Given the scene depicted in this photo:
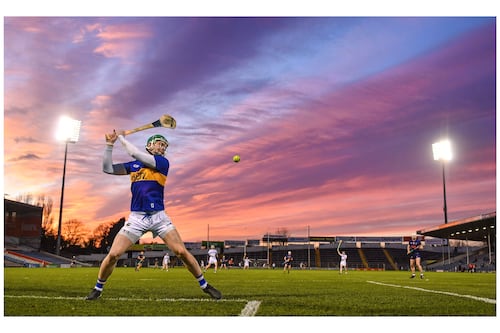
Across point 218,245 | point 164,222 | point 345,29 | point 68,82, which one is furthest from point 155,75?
point 218,245

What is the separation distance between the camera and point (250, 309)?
470cm

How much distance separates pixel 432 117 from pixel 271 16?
158 inches

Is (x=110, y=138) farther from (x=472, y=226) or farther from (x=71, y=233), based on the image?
(x=71, y=233)

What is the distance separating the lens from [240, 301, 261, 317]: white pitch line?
444 centimetres

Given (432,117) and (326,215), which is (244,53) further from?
(326,215)

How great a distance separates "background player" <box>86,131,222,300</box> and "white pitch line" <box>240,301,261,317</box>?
573mm

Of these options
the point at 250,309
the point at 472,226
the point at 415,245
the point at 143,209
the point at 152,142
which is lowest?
the point at 472,226

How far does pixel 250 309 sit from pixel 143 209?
1.50 meters

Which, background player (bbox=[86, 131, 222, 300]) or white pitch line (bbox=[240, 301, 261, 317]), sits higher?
background player (bbox=[86, 131, 222, 300])

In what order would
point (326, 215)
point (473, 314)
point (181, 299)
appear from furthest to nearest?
point (326, 215), point (181, 299), point (473, 314)

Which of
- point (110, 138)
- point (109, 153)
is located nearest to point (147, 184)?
point (109, 153)

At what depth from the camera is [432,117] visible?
30.3 ft

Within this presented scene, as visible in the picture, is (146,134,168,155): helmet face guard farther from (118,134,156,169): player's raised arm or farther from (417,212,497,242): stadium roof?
(417,212,497,242): stadium roof

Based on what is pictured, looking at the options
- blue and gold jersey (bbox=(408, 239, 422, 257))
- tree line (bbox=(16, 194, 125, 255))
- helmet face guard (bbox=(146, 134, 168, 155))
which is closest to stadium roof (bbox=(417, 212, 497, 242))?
blue and gold jersey (bbox=(408, 239, 422, 257))
